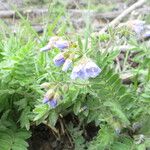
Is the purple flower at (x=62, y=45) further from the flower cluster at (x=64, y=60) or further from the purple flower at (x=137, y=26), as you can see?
the purple flower at (x=137, y=26)

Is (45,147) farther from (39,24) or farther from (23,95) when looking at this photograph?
(39,24)

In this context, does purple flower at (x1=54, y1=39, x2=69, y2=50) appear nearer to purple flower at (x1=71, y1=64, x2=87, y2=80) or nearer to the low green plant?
the low green plant

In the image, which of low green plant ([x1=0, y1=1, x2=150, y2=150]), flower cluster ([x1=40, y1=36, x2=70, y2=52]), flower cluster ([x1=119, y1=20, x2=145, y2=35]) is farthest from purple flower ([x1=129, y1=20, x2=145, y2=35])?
flower cluster ([x1=40, y1=36, x2=70, y2=52])

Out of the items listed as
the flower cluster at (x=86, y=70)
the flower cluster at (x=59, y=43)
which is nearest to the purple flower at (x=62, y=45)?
the flower cluster at (x=59, y=43)

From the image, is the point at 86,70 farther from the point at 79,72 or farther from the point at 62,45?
the point at 62,45

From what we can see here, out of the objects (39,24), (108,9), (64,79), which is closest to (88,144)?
(64,79)

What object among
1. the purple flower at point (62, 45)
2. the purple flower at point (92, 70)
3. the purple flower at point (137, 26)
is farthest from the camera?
the purple flower at point (137, 26)

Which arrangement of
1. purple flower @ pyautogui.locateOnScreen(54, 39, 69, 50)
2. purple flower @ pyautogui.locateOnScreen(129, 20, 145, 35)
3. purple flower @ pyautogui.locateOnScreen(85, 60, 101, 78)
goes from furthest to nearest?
purple flower @ pyautogui.locateOnScreen(129, 20, 145, 35) → purple flower @ pyautogui.locateOnScreen(54, 39, 69, 50) → purple flower @ pyautogui.locateOnScreen(85, 60, 101, 78)

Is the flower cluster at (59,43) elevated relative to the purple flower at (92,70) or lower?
elevated
